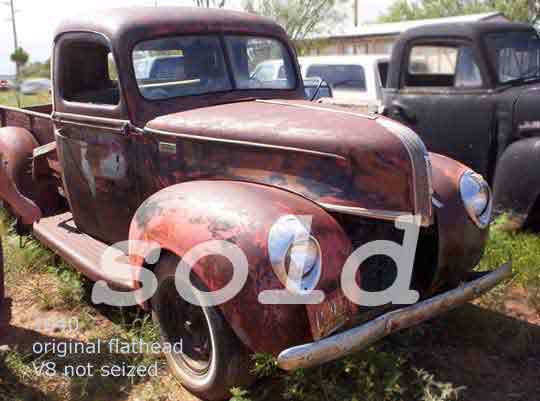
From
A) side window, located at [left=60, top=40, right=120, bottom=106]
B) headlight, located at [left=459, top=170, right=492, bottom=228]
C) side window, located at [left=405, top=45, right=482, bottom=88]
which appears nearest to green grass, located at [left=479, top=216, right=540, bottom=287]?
headlight, located at [left=459, top=170, right=492, bottom=228]

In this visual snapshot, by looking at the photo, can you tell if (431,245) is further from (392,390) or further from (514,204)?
(514,204)

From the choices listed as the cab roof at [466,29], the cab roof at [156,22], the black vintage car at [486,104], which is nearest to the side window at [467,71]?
the black vintage car at [486,104]

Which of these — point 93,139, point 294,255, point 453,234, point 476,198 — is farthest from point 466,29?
point 294,255

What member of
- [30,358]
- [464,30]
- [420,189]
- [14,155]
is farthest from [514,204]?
[14,155]

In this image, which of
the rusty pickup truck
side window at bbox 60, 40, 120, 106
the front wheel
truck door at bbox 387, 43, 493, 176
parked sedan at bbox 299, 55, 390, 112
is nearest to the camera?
the rusty pickup truck

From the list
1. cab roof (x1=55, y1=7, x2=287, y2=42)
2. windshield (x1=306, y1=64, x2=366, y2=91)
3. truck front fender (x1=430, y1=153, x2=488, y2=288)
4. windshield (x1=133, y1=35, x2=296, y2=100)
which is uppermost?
cab roof (x1=55, y1=7, x2=287, y2=42)

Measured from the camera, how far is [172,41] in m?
3.40

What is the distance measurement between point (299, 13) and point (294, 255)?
18.2m

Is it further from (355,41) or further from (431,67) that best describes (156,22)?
(355,41)

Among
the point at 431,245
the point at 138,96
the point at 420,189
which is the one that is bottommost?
the point at 431,245

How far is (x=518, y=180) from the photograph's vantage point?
4414mm

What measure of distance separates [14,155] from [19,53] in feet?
47.1

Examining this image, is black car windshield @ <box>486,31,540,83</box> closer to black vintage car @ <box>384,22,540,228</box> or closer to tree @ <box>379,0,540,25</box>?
black vintage car @ <box>384,22,540,228</box>

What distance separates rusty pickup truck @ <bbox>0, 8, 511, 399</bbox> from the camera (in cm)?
232
